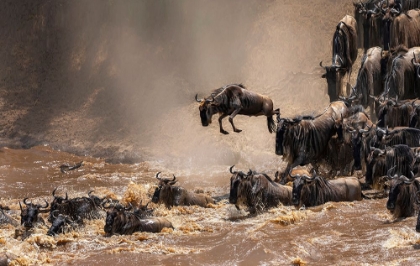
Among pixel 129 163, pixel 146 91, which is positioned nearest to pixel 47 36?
pixel 146 91

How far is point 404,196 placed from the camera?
13938 millimetres

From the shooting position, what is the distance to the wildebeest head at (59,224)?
49.0 ft

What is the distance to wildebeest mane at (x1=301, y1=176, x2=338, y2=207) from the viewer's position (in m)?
15.5

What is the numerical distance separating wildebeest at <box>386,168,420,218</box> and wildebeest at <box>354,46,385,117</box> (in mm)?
6807

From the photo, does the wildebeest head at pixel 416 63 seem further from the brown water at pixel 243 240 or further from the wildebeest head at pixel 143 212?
the wildebeest head at pixel 143 212

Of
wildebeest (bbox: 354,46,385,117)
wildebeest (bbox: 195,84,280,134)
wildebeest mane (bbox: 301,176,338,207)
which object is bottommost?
wildebeest mane (bbox: 301,176,338,207)

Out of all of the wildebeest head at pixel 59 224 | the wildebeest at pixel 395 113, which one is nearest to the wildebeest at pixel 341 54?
the wildebeest at pixel 395 113

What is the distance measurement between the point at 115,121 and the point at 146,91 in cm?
148

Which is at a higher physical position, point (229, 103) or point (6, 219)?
point (229, 103)

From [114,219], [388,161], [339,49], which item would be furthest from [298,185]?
[339,49]

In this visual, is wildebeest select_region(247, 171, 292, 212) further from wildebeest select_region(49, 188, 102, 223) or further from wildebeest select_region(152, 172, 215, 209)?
wildebeest select_region(49, 188, 102, 223)

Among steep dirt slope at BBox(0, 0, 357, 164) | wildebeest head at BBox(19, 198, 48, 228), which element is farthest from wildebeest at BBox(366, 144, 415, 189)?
steep dirt slope at BBox(0, 0, 357, 164)

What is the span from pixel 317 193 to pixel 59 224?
4.46 meters

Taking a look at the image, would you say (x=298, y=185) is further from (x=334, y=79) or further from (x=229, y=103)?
(x=334, y=79)
